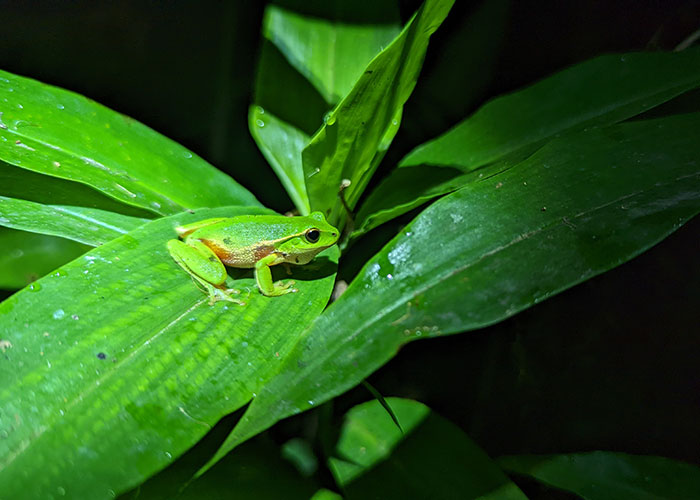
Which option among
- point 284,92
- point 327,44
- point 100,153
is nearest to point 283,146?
point 284,92

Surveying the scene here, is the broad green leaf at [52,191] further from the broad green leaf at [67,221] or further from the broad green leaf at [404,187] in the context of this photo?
the broad green leaf at [404,187]

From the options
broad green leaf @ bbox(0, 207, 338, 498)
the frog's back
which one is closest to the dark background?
the frog's back

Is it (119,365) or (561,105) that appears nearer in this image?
(119,365)

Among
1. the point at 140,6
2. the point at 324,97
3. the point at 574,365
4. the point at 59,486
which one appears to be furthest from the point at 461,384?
the point at 140,6

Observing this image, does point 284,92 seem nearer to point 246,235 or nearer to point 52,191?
point 246,235

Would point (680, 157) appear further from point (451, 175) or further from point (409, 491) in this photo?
point (409, 491)

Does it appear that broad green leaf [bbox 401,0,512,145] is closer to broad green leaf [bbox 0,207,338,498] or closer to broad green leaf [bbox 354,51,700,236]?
broad green leaf [bbox 354,51,700,236]

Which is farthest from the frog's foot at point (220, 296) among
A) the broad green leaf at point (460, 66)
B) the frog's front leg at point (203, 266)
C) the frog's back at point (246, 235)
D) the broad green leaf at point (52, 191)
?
the broad green leaf at point (460, 66)
